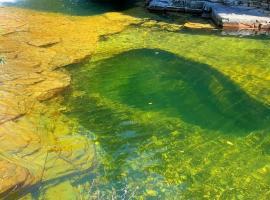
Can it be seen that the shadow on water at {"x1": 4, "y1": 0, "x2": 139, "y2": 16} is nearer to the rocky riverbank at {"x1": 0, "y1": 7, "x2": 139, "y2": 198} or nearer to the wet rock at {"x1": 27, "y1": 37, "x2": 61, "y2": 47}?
the rocky riverbank at {"x1": 0, "y1": 7, "x2": 139, "y2": 198}

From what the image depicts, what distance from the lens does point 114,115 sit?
23.9 feet

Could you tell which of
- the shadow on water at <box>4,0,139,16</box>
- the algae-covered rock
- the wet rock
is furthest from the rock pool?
the shadow on water at <box>4,0,139,16</box>

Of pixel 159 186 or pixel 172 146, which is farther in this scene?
pixel 172 146

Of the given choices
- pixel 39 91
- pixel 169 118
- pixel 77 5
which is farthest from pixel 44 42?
pixel 77 5

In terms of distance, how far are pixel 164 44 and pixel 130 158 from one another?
18.4ft

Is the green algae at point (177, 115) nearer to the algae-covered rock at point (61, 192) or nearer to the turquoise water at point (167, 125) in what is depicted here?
the turquoise water at point (167, 125)

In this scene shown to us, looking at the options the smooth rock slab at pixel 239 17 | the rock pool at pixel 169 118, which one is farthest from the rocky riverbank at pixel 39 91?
the smooth rock slab at pixel 239 17

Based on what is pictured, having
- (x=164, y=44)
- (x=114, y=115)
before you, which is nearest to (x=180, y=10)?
A: (x=164, y=44)

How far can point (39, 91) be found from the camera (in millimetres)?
7867

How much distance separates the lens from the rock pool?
543cm

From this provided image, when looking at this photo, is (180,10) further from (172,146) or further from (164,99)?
(172,146)

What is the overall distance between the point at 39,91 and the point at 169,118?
2.59 metres

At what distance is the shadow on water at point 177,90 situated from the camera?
7.33 metres

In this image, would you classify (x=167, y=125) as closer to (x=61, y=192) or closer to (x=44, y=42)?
(x=61, y=192)
